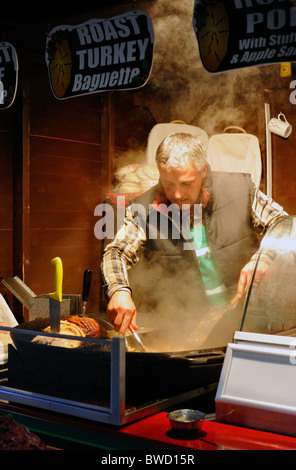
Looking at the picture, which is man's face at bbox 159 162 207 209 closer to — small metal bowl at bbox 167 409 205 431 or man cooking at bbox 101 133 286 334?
man cooking at bbox 101 133 286 334

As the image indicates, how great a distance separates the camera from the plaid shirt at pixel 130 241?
7.52ft

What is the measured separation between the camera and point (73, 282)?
5602 mm

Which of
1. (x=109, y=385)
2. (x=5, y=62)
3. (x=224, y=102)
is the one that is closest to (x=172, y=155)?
(x=109, y=385)

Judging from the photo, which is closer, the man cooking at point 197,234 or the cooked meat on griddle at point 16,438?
the cooked meat on griddle at point 16,438

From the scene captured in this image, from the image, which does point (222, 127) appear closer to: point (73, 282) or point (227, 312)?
point (73, 282)

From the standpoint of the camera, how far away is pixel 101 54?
363cm

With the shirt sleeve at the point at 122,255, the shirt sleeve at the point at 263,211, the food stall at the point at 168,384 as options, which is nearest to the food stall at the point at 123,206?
the food stall at the point at 168,384

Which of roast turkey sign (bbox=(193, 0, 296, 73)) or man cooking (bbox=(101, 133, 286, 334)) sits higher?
roast turkey sign (bbox=(193, 0, 296, 73))

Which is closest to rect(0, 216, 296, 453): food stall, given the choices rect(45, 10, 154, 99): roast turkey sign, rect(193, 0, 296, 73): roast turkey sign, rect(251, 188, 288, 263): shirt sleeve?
rect(251, 188, 288, 263): shirt sleeve

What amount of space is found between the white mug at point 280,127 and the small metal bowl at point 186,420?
390 centimetres

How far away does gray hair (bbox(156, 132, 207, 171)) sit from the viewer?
2.46 metres

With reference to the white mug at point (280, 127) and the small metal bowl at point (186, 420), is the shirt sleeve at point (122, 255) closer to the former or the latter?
the small metal bowl at point (186, 420)

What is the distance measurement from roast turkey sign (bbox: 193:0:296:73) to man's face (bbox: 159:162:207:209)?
89 cm

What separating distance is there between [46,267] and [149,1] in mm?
2672
